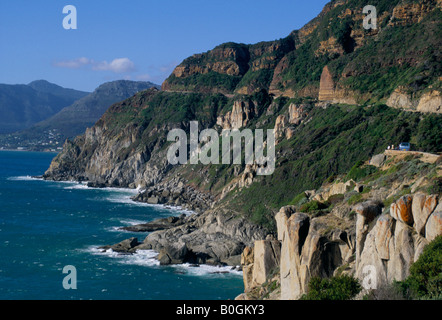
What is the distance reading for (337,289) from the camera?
75.0ft

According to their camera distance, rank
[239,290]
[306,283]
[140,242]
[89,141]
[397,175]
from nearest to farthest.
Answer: [306,283] → [397,175] → [239,290] → [140,242] → [89,141]

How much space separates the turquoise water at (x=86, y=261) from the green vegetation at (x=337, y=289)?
29.8 metres

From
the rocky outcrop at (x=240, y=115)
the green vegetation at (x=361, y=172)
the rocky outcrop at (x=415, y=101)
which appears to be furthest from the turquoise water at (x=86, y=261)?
the rocky outcrop at (x=240, y=115)

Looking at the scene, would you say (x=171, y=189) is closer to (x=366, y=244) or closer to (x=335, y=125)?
(x=335, y=125)

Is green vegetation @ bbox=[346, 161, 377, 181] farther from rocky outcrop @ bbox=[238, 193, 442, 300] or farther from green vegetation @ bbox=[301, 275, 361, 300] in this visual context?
green vegetation @ bbox=[301, 275, 361, 300]

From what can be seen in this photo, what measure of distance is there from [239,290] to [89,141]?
417 feet

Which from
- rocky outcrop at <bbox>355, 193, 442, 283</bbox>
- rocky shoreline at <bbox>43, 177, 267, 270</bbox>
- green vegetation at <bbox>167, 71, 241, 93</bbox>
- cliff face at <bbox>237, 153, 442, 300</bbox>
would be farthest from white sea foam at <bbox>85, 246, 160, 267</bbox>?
green vegetation at <bbox>167, 71, 241, 93</bbox>

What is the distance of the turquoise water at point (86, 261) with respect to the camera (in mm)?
54656

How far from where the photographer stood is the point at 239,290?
5491 centimetres

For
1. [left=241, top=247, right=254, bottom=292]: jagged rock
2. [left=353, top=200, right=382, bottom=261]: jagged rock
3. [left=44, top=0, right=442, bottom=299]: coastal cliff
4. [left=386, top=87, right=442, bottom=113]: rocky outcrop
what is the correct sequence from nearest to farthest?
[left=353, top=200, right=382, bottom=261]: jagged rock → [left=44, top=0, right=442, bottom=299]: coastal cliff → [left=241, top=247, right=254, bottom=292]: jagged rock → [left=386, top=87, right=442, bottom=113]: rocky outcrop

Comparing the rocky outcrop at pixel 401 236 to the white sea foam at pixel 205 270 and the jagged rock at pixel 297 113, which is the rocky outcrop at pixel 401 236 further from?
the jagged rock at pixel 297 113

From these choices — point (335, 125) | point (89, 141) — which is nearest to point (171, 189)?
point (335, 125)

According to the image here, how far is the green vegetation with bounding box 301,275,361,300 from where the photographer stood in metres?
22.6

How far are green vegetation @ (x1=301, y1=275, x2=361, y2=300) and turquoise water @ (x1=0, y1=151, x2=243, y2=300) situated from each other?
29.8m
